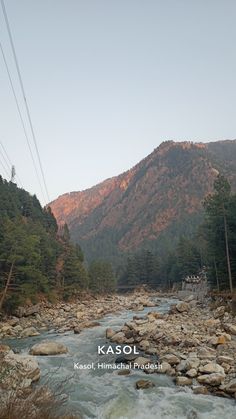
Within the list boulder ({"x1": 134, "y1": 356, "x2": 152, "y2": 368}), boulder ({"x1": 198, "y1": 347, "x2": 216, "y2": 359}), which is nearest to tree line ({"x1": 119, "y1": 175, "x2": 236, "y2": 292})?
boulder ({"x1": 198, "y1": 347, "x2": 216, "y2": 359})

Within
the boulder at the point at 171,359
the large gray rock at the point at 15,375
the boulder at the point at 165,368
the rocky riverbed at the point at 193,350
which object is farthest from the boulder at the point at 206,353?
the large gray rock at the point at 15,375

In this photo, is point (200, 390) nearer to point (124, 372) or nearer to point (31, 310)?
point (124, 372)

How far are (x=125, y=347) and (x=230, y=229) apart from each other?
22.3 meters

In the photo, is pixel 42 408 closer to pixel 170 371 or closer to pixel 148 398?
pixel 148 398

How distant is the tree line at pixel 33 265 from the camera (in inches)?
1246

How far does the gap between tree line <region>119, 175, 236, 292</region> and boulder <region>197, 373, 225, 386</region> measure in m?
22.2

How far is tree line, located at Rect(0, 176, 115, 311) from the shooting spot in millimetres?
31655

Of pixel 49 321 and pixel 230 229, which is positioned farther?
pixel 230 229

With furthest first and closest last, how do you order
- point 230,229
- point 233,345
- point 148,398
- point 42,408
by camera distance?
point 230,229
point 233,345
point 148,398
point 42,408

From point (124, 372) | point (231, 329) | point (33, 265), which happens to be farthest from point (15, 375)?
point (33, 265)

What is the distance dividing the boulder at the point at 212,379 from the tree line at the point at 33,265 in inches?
774

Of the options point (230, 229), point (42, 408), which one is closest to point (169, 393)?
point (42, 408)

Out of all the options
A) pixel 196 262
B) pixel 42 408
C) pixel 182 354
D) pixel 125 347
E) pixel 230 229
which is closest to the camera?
pixel 42 408

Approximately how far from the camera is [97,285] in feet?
284
